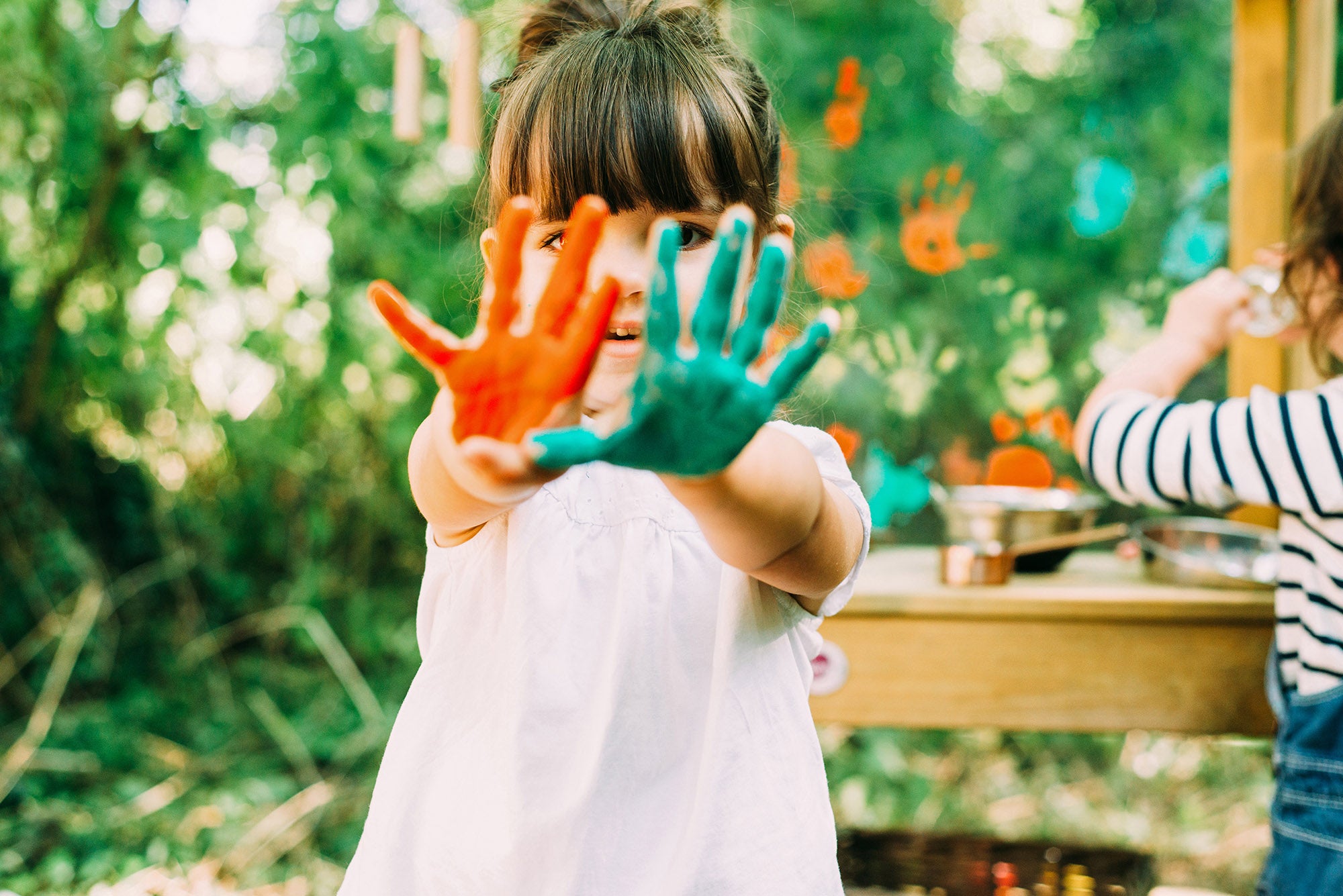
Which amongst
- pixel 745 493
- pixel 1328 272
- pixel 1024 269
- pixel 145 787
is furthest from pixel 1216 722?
pixel 145 787

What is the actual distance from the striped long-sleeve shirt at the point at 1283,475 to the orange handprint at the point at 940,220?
2.78 feet

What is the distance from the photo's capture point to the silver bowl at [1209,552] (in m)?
1.36

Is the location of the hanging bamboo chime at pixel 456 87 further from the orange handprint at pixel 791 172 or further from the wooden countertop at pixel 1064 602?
the wooden countertop at pixel 1064 602

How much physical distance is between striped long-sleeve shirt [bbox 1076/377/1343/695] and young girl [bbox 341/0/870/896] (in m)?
0.66

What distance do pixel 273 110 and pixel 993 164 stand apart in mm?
1475

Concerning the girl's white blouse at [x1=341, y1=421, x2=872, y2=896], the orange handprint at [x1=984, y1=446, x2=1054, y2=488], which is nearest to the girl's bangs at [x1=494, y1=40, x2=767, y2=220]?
the girl's white blouse at [x1=341, y1=421, x2=872, y2=896]

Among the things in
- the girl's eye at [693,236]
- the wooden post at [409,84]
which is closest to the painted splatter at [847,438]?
the wooden post at [409,84]

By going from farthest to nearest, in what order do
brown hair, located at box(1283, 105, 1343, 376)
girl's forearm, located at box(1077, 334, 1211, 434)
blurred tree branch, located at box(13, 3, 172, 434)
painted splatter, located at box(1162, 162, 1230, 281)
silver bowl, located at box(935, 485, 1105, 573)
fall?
1. blurred tree branch, located at box(13, 3, 172, 434)
2. painted splatter, located at box(1162, 162, 1230, 281)
3. silver bowl, located at box(935, 485, 1105, 573)
4. girl's forearm, located at box(1077, 334, 1211, 434)
5. brown hair, located at box(1283, 105, 1343, 376)

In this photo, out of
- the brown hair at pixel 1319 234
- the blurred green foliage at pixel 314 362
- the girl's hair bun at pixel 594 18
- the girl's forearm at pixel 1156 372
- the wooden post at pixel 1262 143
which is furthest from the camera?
the blurred green foliage at pixel 314 362

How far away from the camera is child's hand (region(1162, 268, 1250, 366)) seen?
1355 mm

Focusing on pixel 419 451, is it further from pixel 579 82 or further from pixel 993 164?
pixel 993 164

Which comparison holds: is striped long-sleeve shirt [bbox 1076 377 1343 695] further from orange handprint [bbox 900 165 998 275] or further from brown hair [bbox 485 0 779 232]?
orange handprint [bbox 900 165 998 275]

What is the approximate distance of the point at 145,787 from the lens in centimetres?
212

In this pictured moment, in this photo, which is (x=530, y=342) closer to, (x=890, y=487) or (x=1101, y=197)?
(x=890, y=487)
